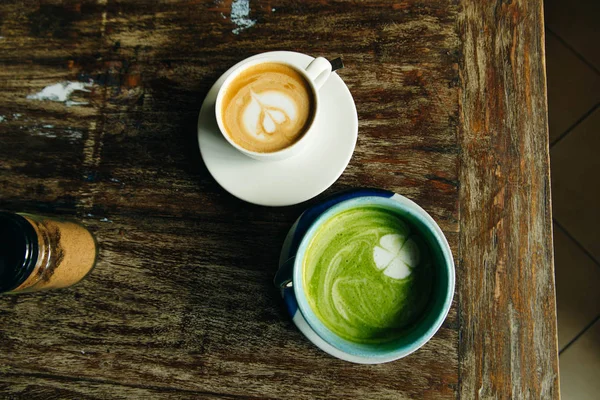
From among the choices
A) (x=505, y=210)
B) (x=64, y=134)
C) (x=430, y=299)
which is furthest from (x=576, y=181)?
(x=64, y=134)

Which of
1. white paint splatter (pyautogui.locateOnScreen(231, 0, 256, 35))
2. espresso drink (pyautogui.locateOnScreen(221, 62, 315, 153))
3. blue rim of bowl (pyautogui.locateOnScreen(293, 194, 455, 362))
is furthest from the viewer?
white paint splatter (pyautogui.locateOnScreen(231, 0, 256, 35))

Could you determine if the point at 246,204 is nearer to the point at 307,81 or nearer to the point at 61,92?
the point at 307,81

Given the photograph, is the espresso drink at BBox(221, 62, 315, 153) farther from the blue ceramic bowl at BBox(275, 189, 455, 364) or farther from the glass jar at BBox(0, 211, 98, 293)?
the glass jar at BBox(0, 211, 98, 293)

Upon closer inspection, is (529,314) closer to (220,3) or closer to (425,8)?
(425,8)

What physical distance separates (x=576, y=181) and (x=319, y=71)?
3.61 feet

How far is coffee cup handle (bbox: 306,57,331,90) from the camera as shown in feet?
2.50

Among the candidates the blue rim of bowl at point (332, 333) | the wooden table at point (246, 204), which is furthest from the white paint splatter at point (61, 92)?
the blue rim of bowl at point (332, 333)

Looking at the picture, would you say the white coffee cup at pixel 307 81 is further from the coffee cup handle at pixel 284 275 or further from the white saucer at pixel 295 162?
the coffee cup handle at pixel 284 275

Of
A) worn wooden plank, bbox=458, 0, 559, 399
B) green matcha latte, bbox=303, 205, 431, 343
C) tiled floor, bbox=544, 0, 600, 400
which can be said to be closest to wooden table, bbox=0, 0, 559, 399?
worn wooden plank, bbox=458, 0, 559, 399

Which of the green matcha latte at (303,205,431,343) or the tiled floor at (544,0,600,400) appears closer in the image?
the green matcha latte at (303,205,431,343)

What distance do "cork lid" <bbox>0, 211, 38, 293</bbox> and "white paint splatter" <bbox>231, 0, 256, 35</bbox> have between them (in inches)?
19.8

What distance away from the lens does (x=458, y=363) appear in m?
0.80

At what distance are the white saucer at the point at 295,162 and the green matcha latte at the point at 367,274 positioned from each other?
93 millimetres

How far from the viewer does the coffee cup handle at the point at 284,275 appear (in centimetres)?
74
